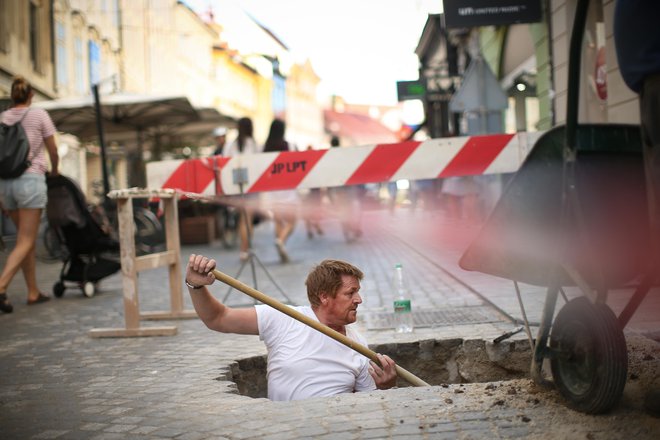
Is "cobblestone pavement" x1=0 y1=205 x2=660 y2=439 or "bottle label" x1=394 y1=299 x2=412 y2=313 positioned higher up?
"bottle label" x1=394 y1=299 x2=412 y2=313

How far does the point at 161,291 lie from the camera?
331 inches

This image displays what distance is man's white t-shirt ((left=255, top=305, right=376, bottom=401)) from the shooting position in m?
3.72

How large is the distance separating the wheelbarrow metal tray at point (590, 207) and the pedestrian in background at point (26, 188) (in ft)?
16.5

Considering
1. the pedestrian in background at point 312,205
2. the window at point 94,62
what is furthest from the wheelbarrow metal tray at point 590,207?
the window at point 94,62

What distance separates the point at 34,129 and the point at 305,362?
4527 millimetres

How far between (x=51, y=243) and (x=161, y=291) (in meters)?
4.11

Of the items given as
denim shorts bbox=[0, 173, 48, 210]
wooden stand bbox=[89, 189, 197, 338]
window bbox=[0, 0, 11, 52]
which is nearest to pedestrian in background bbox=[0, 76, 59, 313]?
denim shorts bbox=[0, 173, 48, 210]

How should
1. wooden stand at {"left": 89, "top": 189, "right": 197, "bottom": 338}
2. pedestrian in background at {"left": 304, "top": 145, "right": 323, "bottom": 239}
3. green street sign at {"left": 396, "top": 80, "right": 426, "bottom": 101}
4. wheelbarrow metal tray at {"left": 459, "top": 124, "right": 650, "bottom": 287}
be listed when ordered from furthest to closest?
green street sign at {"left": 396, "top": 80, "right": 426, "bottom": 101}
pedestrian in background at {"left": 304, "top": 145, "right": 323, "bottom": 239}
wooden stand at {"left": 89, "top": 189, "right": 197, "bottom": 338}
wheelbarrow metal tray at {"left": 459, "top": 124, "right": 650, "bottom": 287}

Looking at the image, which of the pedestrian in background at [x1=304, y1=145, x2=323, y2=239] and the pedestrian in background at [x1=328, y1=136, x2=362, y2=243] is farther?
the pedestrian in background at [x1=328, y1=136, x2=362, y2=243]

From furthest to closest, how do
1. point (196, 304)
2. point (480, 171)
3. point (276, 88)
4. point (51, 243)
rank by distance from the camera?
point (276, 88) < point (51, 243) < point (480, 171) < point (196, 304)

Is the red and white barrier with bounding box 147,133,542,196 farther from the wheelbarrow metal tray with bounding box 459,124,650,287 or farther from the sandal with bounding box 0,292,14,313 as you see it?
the wheelbarrow metal tray with bounding box 459,124,650,287

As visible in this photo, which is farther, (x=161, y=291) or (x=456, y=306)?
(x=161, y=291)

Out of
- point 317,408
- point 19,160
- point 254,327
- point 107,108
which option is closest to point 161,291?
point 19,160

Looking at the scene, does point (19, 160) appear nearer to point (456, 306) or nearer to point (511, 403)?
point (456, 306)
